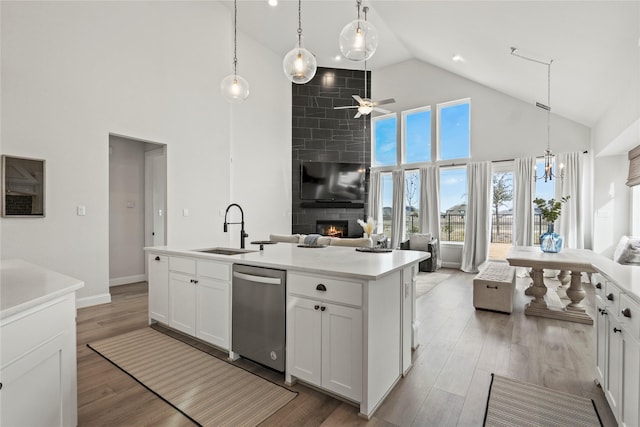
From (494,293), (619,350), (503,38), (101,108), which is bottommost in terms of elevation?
(494,293)

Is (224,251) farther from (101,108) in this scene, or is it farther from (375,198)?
(375,198)

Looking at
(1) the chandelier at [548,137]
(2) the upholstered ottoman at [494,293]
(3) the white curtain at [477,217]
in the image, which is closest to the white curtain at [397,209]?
(3) the white curtain at [477,217]

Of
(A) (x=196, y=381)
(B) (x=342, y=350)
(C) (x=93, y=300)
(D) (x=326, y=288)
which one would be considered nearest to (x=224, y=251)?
(A) (x=196, y=381)

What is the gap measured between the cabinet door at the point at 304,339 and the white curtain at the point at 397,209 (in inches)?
230

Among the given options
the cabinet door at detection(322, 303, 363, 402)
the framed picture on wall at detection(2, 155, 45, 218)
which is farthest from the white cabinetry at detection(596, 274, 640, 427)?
the framed picture on wall at detection(2, 155, 45, 218)

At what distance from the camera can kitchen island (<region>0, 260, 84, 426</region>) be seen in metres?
1.08

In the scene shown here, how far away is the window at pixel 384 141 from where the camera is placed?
7863 millimetres

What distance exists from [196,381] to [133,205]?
4.21 m

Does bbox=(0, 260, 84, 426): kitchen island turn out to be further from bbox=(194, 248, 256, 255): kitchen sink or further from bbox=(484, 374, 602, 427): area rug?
bbox=(484, 374, 602, 427): area rug

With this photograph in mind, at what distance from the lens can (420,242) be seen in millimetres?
6527

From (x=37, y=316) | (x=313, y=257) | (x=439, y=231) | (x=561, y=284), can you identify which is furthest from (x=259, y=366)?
(x=439, y=231)

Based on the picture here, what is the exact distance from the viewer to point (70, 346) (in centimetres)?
143

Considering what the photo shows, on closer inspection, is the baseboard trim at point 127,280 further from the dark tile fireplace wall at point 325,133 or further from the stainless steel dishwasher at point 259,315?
the stainless steel dishwasher at point 259,315

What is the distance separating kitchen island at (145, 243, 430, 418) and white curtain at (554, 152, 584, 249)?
15.1ft
